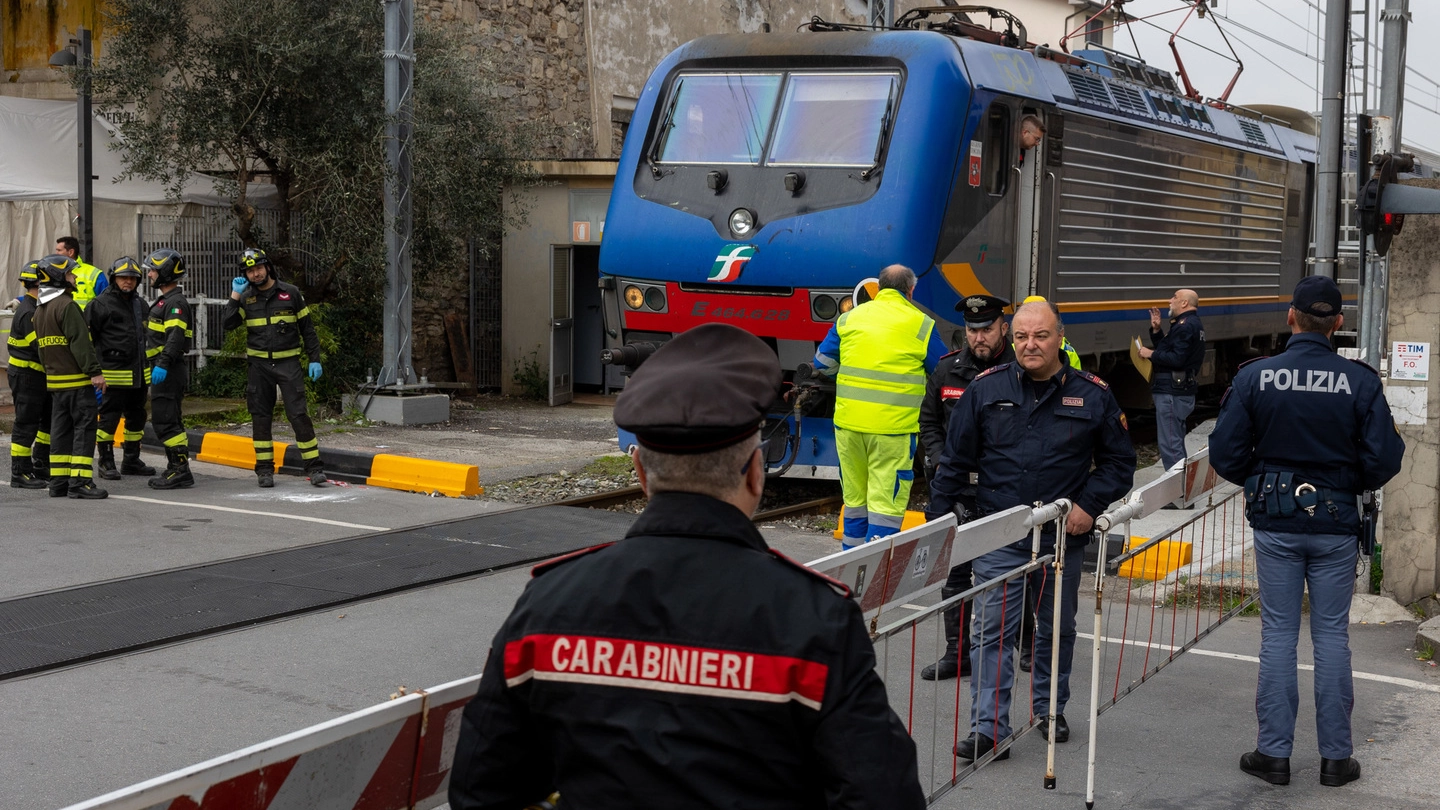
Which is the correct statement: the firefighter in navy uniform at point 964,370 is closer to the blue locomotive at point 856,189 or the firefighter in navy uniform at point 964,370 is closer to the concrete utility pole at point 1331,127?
the blue locomotive at point 856,189

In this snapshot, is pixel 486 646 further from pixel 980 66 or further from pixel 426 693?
pixel 980 66

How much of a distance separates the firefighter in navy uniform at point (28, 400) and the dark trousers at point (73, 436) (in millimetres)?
460

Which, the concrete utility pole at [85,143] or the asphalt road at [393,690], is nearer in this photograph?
the asphalt road at [393,690]

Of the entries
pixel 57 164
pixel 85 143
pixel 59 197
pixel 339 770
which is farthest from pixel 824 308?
pixel 57 164

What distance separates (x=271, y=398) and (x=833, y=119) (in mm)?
4956

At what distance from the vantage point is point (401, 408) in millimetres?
15438

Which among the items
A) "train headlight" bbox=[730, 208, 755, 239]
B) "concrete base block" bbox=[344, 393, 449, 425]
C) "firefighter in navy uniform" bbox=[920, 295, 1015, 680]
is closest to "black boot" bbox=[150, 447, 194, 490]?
"concrete base block" bbox=[344, 393, 449, 425]

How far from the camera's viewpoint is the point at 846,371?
8008 mm

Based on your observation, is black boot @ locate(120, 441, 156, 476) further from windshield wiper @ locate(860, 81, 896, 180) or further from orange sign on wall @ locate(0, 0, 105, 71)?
orange sign on wall @ locate(0, 0, 105, 71)

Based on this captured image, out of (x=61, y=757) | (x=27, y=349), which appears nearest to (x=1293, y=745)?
(x=61, y=757)

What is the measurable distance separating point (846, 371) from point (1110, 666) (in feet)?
7.66

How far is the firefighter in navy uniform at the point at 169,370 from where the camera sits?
Answer: 36.9ft

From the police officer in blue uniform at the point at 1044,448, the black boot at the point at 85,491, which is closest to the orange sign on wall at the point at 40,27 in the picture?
the black boot at the point at 85,491

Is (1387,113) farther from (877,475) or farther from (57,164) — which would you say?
(57,164)
